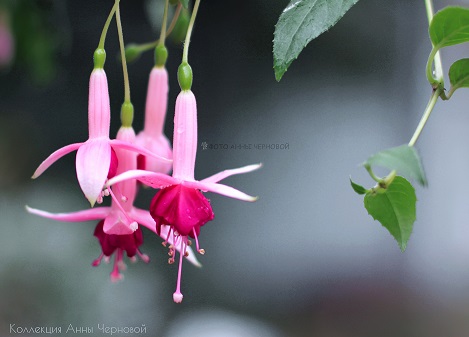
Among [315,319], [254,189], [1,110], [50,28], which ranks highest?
[50,28]

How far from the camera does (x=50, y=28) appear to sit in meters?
1.20

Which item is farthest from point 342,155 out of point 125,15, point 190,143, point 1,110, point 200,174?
point 190,143

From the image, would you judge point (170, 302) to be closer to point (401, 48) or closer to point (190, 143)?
point (401, 48)

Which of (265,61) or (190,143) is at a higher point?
(265,61)

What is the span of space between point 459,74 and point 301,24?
0.44 feet

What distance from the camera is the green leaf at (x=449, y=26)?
455 mm

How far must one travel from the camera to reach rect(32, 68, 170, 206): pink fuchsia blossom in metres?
0.47

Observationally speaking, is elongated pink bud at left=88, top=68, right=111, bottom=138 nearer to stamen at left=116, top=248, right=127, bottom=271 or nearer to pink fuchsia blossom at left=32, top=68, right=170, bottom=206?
pink fuchsia blossom at left=32, top=68, right=170, bottom=206

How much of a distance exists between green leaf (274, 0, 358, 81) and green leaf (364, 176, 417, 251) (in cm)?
11

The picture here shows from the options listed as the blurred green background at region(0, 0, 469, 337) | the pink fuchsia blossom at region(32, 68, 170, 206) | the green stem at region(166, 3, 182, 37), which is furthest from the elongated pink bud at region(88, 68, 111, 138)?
the blurred green background at region(0, 0, 469, 337)

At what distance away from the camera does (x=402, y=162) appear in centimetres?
37

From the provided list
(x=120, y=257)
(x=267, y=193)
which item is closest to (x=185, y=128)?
(x=120, y=257)

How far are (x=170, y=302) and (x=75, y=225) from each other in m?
0.53

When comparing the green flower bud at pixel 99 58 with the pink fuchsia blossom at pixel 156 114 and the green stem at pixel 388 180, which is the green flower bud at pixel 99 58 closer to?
the pink fuchsia blossom at pixel 156 114
